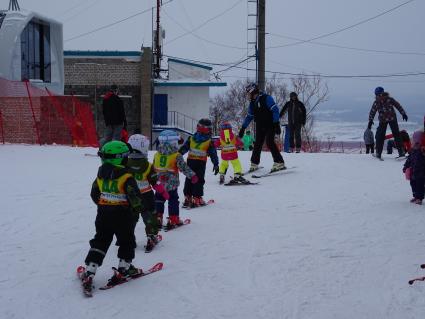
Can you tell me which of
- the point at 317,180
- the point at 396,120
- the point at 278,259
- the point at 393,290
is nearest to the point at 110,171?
the point at 278,259

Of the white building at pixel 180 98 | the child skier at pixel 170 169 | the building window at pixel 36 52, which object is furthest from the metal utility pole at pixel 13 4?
the child skier at pixel 170 169

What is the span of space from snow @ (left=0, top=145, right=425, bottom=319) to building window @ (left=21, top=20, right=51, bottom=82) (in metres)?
15.1

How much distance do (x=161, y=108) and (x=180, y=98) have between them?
1.35m

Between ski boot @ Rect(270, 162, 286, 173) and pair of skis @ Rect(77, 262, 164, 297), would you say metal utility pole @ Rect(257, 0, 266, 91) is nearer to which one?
ski boot @ Rect(270, 162, 286, 173)

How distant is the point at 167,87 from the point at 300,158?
70.7ft

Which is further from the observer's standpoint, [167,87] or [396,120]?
[167,87]

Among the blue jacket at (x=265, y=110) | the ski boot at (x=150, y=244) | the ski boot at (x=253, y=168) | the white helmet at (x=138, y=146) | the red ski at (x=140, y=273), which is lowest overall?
the red ski at (x=140, y=273)

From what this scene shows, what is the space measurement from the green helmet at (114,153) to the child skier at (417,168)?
497 centimetres

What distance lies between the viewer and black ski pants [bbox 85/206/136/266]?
5.18 m

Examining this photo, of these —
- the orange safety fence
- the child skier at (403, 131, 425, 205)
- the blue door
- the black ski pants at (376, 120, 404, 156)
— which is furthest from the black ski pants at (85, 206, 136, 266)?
the blue door

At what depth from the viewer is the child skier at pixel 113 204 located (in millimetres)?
5133

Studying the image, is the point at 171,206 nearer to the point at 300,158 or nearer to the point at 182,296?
the point at 182,296

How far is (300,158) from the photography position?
14.8m

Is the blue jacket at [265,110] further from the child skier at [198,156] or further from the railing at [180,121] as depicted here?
the railing at [180,121]
